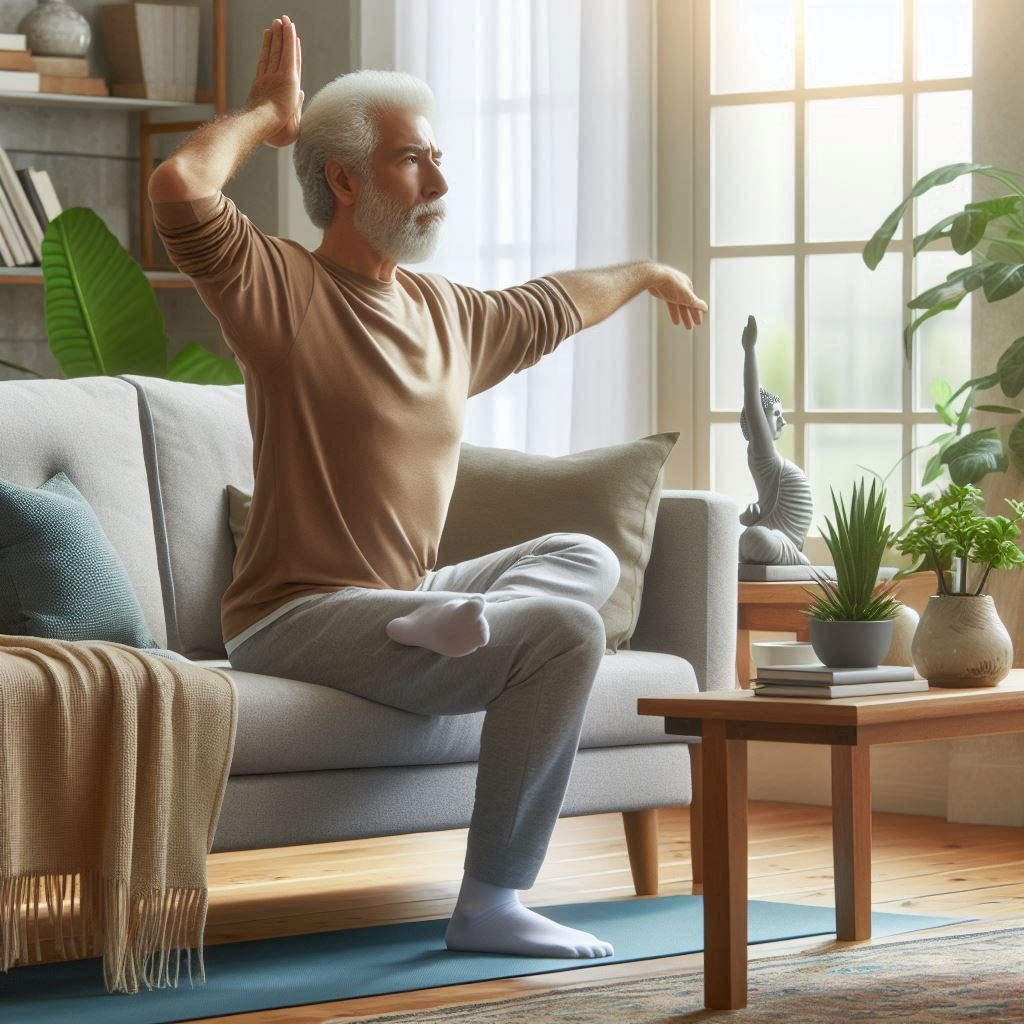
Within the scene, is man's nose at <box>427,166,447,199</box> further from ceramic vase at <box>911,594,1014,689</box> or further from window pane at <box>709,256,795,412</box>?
window pane at <box>709,256,795,412</box>

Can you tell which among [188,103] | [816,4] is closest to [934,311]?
[816,4]

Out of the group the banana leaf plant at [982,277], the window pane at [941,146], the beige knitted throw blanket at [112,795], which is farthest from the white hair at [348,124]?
the window pane at [941,146]

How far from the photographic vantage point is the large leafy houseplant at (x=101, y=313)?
4656mm

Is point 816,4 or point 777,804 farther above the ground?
point 816,4

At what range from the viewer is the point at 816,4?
464 centimetres

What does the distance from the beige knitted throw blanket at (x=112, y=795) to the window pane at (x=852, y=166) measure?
2.46 metres

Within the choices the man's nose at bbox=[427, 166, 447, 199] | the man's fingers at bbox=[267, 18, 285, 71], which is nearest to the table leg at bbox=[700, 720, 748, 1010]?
the man's nose at bbox=[427, 166, 447, 199]

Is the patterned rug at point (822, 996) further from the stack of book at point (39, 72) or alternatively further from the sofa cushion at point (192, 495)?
the stack of book at point (39, 72)

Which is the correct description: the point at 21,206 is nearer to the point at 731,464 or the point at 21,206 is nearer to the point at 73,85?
the point at 73,85

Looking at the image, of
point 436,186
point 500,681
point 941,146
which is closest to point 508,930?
point 500,681

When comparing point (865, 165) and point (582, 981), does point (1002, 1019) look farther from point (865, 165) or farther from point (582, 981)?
point (865, 165)

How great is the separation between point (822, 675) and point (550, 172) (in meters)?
2.49

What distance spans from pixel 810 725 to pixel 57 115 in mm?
3464

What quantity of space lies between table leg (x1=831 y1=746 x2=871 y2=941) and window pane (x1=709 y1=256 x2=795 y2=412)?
1.77 metres
